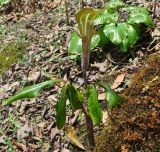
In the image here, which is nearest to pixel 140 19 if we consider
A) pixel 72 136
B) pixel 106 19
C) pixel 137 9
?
pixel 137 9

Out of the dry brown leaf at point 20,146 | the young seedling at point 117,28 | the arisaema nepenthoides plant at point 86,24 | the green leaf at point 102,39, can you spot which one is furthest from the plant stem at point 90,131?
the green leaf at point 102,39

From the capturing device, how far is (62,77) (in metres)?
3.56

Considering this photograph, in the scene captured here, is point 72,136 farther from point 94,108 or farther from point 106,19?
point 106,19

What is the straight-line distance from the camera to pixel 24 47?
4.30 m

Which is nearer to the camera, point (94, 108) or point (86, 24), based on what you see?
point (86, 24)

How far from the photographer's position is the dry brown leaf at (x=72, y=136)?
107 inches

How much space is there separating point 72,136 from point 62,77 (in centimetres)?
91

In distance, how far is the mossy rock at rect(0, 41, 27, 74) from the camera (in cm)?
415

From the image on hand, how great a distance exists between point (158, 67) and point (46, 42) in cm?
191

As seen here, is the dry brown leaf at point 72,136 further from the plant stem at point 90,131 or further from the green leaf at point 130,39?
the green leaf at point 130,39

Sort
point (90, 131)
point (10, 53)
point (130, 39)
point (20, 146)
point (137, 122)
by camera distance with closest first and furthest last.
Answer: point (137, 122), point (90, 131), point (20, 146), point (130, 39), point (10, 53)

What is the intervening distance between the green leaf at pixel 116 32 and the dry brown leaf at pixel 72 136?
39.7 inches

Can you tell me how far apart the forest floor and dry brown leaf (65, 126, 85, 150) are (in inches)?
2.1

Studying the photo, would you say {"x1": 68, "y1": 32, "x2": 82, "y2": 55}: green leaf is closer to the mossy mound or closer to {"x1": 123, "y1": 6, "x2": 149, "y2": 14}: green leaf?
{"x1": 123, "y1": 6, "x2": 149, "y2": 14}: green leaf
